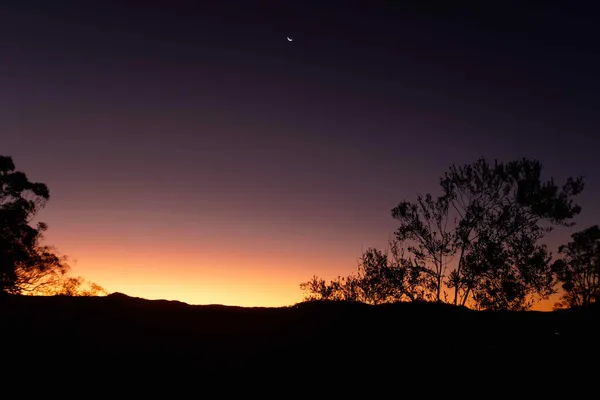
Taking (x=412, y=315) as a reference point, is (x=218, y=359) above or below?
below

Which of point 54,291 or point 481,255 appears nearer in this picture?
point 481,255

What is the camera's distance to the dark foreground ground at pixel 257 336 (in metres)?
15.4

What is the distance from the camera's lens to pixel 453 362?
47.0ft

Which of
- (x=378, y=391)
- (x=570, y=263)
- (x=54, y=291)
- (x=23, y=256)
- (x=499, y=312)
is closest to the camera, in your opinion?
(x=378, y=391)

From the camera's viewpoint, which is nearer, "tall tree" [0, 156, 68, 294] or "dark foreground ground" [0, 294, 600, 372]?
"dark foreground ground" [0, 294, 600, 372]

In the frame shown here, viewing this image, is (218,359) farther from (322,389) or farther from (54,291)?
(54,291)

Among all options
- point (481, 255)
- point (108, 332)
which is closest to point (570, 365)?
point (108, 332)

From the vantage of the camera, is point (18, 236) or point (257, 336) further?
point (18, 236)

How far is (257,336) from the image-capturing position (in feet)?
60.8

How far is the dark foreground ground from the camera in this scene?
605 inches

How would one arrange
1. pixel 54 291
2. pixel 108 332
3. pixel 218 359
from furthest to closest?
1. pixel 54 291
2. pixel 108 332
3. pixel 218 359

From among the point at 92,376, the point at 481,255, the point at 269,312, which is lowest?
the point at 92,376

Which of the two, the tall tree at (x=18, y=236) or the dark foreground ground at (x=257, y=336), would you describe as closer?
the dark foreground ground at (x=257, y=336)

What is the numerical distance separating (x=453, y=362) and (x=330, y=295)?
87.7ft
